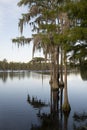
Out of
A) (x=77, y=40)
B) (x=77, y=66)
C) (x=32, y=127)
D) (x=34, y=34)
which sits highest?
(x=34, y=34)

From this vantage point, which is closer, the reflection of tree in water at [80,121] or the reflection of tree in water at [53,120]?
the reflection of tree in water at [80,121]

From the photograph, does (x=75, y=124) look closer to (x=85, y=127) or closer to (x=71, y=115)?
(x=85, y=127)

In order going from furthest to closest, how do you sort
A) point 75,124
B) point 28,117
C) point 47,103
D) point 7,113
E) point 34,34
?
point 34,34 < point 47,103 < point 7,113 < point 28,117 < point 75,124

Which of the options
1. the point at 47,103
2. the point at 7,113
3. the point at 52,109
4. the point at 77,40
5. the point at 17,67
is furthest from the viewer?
the point at 17,67

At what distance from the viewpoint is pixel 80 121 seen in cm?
1531

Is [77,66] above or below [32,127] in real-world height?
above

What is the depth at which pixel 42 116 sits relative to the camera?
16.9 meters

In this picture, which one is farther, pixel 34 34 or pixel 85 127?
pixel 34 34

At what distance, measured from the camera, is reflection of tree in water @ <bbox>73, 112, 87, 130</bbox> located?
13.9m

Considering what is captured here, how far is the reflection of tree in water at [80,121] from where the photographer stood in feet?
45.5

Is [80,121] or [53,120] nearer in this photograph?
[80,121]

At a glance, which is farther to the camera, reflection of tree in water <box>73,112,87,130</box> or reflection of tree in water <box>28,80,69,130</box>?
reflection of tree in water <box>28,80,69,130</box>

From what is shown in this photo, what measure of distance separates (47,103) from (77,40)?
10.4m

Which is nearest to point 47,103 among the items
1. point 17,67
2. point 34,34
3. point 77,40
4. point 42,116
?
point 42,116
